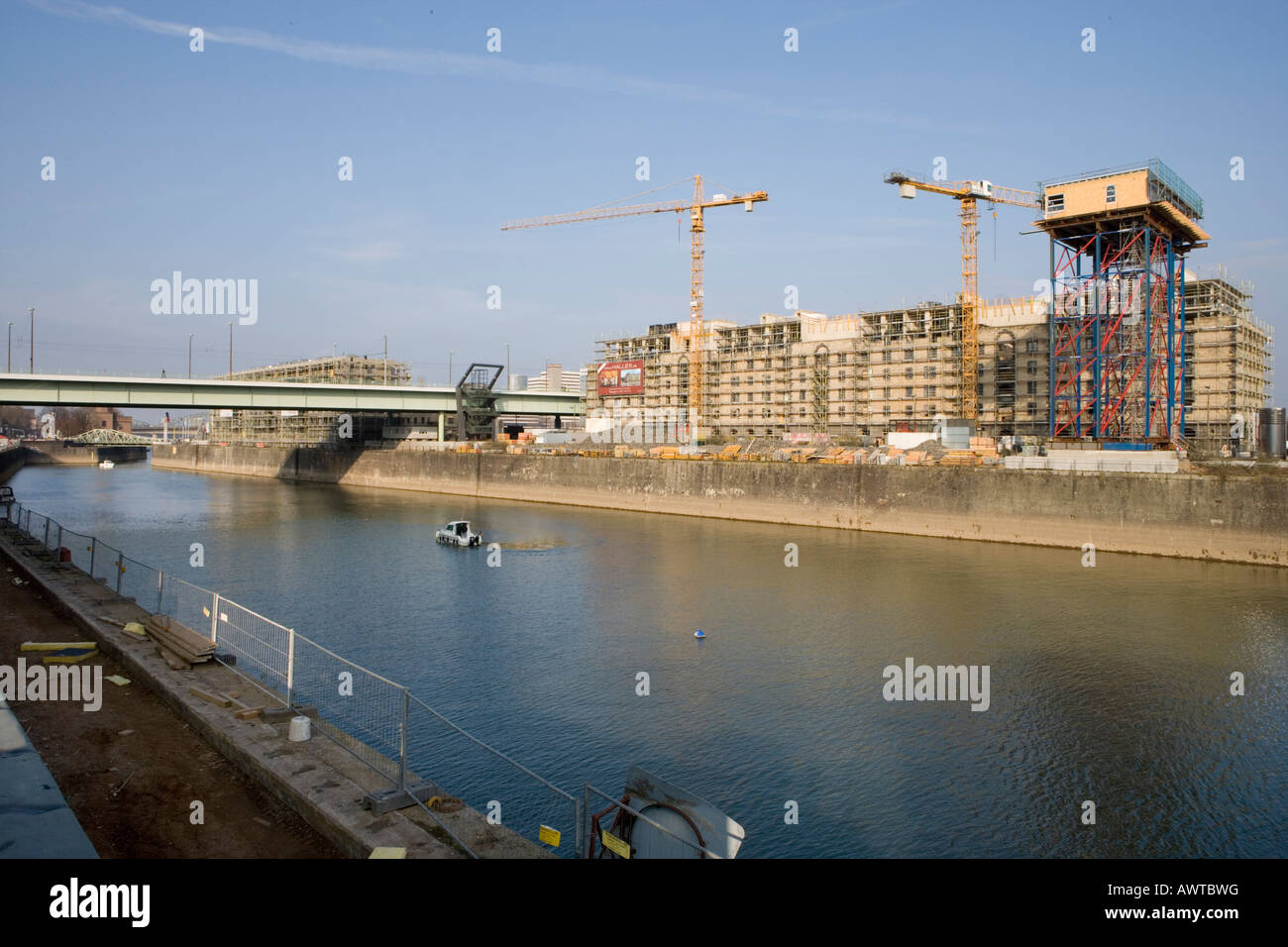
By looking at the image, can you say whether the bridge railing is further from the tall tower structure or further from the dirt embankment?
the tall tower structure

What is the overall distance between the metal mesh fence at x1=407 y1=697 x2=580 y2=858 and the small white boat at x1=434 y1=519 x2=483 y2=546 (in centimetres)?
3393

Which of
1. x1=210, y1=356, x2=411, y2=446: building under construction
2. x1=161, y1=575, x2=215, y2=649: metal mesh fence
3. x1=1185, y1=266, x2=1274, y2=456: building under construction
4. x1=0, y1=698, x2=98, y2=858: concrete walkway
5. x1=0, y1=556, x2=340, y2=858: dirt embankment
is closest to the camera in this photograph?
x1=0, y1=698, x2=98, y2=858: concrete walkway

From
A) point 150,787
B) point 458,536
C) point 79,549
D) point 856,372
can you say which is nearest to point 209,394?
point 458,536

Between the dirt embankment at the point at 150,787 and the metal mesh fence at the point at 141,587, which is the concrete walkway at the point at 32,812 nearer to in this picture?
the dirt embankment at the point at 150,787

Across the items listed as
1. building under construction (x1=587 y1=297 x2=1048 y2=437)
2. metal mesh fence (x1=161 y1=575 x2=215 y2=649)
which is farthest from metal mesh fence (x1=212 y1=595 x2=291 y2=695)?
building under construction (x1=587 y1=297 x2=1048 y2=437)

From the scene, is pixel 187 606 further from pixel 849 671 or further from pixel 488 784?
pixel 849 671

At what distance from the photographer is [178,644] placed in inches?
721

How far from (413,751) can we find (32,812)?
854 cm

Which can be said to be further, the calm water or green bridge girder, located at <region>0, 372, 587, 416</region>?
green bridge girder, located at <region>0, 372, 587, 416</region>

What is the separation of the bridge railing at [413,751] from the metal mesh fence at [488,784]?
0.08ft

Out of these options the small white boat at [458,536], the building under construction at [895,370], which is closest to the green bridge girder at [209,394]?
the building under construction at [895,370]

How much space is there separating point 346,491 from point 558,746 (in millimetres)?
94231

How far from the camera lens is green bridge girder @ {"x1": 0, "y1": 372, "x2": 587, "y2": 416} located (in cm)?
7925

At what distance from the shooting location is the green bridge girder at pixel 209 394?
260 ft
